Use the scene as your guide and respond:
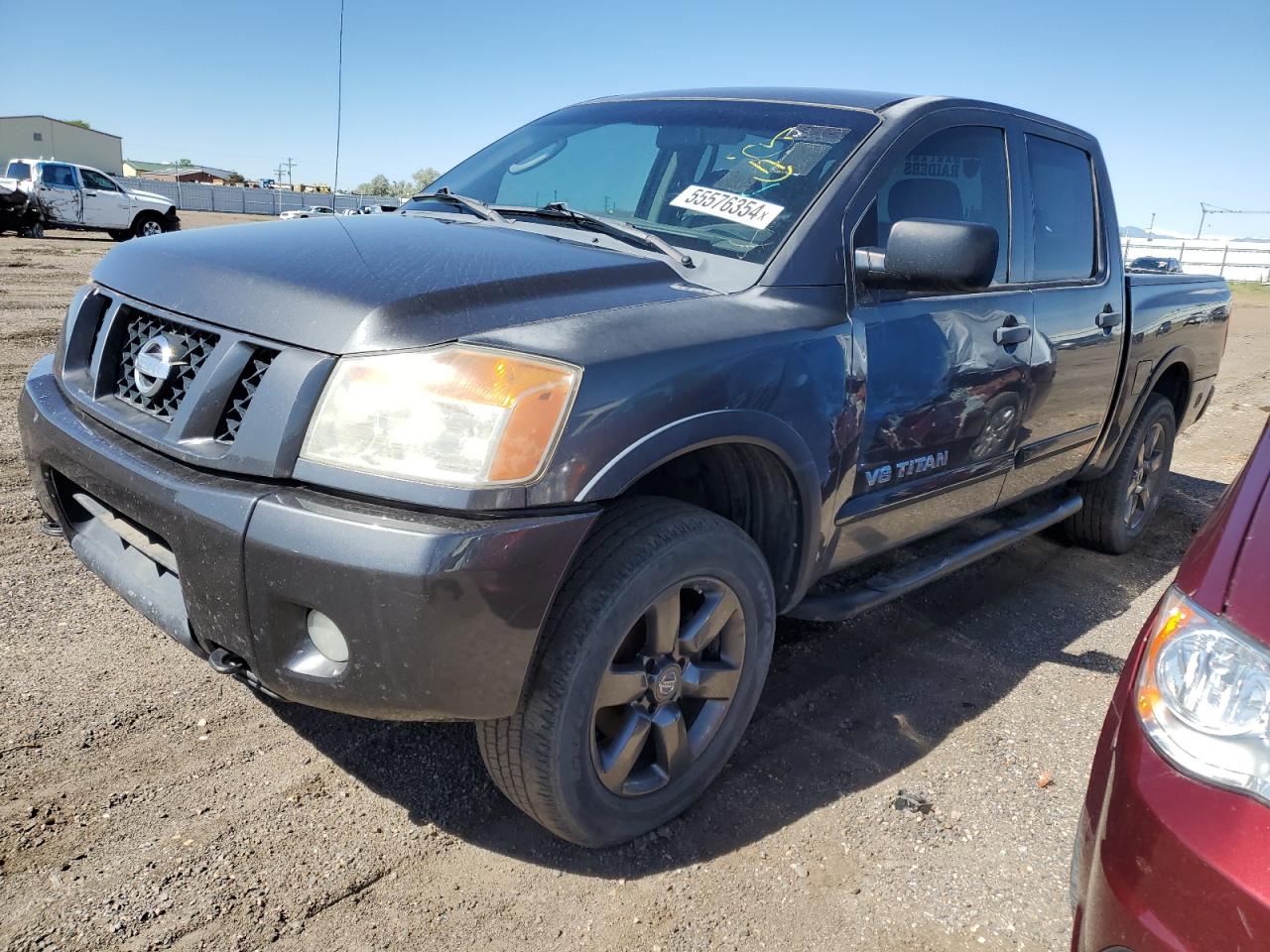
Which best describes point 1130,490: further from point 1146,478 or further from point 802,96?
point 802,96

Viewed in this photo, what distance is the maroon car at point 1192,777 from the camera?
1.26 m

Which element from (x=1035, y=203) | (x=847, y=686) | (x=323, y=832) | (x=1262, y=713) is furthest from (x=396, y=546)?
(x=1035, y=203)

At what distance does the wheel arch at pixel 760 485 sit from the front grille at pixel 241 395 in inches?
32.9

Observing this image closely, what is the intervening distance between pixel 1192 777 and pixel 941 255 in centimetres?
138

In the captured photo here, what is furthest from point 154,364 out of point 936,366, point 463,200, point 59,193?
point 59,193

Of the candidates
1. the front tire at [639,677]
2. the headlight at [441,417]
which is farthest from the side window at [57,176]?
the front tire at [639,677]

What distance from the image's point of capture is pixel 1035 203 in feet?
11.4

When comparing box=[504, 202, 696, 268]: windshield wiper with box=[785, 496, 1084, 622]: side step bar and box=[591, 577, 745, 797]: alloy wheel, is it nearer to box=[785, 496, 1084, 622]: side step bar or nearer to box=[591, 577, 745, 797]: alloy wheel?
box=[591, 577, 745, 797]: alloy wheel

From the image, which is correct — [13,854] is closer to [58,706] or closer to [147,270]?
[58,706]

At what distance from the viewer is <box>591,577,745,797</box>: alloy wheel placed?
211cm

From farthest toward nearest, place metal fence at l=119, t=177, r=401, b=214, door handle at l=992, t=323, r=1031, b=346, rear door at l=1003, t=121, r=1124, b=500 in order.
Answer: metal fence at l=119, t=177, r=401, b=214 < rear door at l=1003, t=121, r=1124, b=500 < door handle at l=992, t=323, r=1031, b=346

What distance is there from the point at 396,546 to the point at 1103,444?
350 centimetres

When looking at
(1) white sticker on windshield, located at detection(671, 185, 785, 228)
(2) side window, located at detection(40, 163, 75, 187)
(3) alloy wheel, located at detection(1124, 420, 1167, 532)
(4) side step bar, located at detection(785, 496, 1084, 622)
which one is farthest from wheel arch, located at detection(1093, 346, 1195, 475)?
(2) side window, located at detection(40, 163, 75, 187)

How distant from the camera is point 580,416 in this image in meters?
1.82
